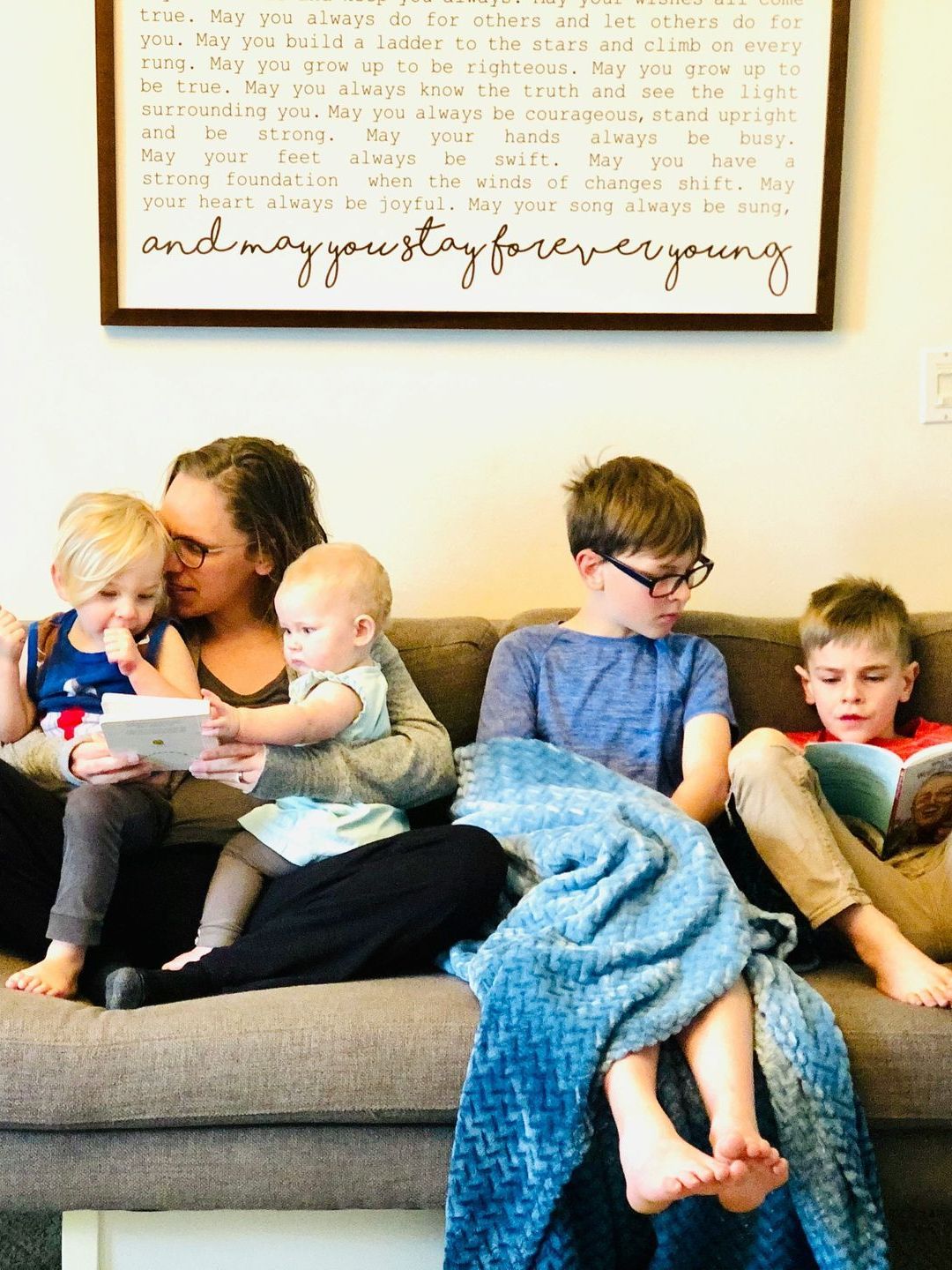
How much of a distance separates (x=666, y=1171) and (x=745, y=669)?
96 cm

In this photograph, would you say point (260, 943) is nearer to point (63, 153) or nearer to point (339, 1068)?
point (339, 1068)

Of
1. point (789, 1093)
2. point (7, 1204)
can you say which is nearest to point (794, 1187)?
point (789, 1093)

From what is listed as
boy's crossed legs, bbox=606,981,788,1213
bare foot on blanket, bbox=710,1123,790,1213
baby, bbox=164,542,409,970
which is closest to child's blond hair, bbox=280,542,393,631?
baby, bbox=164,542,409,970

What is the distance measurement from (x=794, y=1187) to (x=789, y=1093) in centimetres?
10

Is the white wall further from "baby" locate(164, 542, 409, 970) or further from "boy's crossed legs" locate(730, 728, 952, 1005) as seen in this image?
"boy's crossed legs" locate(730, 728, 952, 1005)

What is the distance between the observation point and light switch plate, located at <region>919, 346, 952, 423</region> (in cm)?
233

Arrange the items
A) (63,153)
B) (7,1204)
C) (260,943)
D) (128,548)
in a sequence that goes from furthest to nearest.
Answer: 1. (63,153)
2. (128,548)
3. (260,943)
4. (7,1204)

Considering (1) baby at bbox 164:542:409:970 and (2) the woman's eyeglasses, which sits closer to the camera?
(1) baby at bbox 164:542:409:970

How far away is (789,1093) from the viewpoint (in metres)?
1.38

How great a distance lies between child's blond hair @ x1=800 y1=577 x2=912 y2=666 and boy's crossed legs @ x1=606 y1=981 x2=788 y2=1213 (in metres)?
0.68

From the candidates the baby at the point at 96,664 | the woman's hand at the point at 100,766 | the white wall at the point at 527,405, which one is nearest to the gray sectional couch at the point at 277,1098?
the baby at the point at 96,664

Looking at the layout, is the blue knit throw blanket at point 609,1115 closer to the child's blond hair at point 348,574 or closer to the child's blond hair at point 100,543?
the child's blond hair at point 348,574

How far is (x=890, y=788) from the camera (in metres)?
1.76

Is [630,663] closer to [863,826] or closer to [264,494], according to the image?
[863,826]
